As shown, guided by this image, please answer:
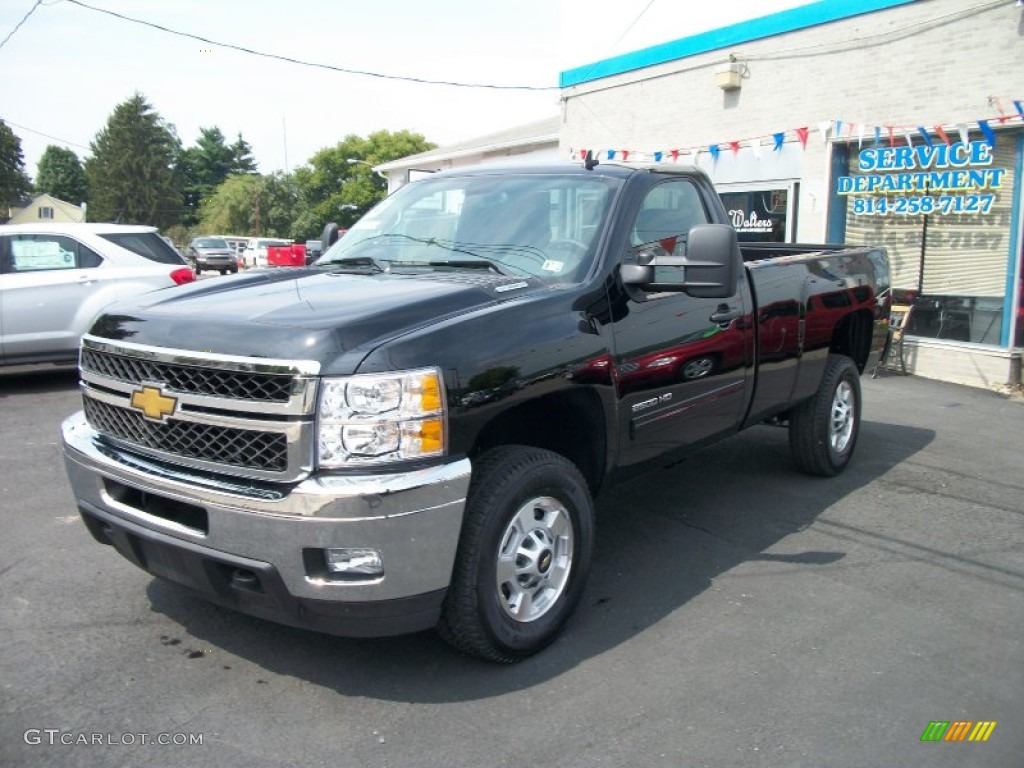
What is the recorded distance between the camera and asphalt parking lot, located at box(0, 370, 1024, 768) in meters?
3.07

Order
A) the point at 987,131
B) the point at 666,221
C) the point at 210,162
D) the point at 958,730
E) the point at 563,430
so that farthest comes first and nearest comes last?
the point at 210,162
the point at 987,131
the point at 666,221
the point at 563,430
the point at 958,730

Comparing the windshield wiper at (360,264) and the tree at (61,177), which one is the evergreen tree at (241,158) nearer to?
the tree at (61,177)

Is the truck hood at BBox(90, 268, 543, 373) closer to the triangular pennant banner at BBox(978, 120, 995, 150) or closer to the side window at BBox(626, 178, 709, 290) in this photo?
the side window at BBox(626, 178, 709, 290)

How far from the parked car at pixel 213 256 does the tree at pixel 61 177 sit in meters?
96.8

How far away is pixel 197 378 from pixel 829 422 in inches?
173

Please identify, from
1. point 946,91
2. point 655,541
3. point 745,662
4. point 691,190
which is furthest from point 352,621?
point 946,91

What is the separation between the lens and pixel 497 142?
25125mm

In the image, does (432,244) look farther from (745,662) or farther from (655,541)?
(745,662)

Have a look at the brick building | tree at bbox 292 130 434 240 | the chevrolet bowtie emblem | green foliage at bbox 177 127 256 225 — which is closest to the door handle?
the chevrolet bowtie emblem

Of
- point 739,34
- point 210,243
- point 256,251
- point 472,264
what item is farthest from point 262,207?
point 472,264

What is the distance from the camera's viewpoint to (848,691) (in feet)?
11.4

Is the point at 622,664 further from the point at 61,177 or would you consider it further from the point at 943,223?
the point at 61,177

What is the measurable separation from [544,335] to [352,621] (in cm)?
134

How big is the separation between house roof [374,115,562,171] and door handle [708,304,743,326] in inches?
623
